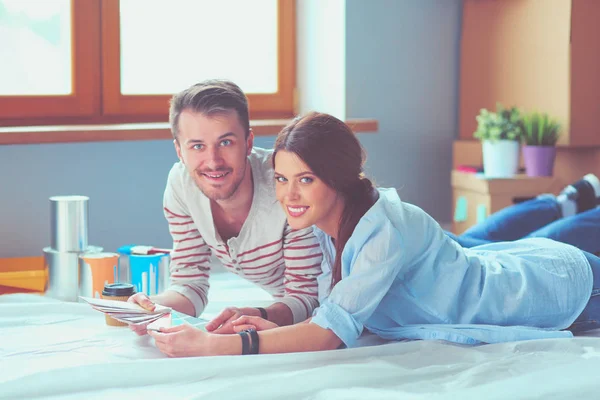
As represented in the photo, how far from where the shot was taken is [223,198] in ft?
5.53

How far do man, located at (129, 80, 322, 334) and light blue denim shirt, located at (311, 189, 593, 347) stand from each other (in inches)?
3.3

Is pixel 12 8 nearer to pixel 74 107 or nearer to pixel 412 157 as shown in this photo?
pixel 74 107

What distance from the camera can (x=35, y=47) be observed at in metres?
2.71

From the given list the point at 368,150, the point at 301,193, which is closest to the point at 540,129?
the point at 368,150

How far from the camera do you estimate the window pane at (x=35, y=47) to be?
2.67 meters

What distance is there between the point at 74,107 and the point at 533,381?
1883 millimetres

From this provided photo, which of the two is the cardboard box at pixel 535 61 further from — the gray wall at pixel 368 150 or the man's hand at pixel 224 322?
the man's hand at pixel 224 322

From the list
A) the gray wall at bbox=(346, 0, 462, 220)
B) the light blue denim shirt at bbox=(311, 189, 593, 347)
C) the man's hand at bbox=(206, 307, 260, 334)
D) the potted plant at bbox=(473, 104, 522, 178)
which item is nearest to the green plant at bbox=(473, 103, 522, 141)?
the potted plant at bbox=(473, 104, 522, 178)

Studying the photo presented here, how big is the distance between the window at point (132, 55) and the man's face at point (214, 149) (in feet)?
3.90

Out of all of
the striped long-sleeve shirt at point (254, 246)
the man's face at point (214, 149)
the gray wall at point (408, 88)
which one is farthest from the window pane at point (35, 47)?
the man's face at point (214, 149)

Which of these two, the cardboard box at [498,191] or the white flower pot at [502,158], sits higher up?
the white flower pot at [502,158]

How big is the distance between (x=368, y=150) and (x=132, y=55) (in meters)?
0.85

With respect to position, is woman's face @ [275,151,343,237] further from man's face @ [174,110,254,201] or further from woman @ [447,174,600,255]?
woman @ [447,174,600,255]

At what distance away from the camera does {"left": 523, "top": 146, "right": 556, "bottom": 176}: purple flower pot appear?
2.72 metres
